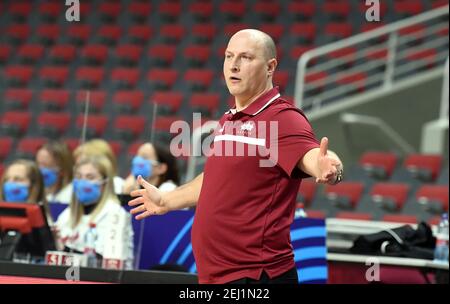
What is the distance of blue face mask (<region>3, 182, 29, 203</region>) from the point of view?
6.59 m

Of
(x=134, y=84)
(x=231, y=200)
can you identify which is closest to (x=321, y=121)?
(x=134, y=84)

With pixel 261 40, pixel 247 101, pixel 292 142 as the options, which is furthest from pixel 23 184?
pixel 292 142

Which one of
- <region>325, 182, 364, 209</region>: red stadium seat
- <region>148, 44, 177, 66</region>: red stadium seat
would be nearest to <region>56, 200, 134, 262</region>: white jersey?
<region>325, 182, 364, 209</region>: red stadium seat

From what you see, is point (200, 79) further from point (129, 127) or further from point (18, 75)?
point (18, 75)

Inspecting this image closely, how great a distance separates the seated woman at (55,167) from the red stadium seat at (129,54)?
7.83 metres

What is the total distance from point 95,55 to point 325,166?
494 inches

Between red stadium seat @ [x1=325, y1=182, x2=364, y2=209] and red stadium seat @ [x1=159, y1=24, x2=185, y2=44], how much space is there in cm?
593

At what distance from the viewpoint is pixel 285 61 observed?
1384 cm

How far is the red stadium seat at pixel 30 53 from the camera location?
15828 millimetres

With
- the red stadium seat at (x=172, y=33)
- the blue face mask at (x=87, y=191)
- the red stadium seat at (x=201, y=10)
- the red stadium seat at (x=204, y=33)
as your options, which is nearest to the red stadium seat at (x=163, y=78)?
the red stadium seat at (x=204, y=33)

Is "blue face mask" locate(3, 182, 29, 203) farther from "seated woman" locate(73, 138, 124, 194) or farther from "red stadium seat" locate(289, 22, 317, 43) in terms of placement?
"red stadium seat" locate(289, 22, 317, 43)

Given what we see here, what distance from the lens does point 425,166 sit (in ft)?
32.9

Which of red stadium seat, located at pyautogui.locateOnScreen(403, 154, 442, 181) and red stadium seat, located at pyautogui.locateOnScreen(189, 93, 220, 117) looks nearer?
red stadium seat, located at pyautogui.locateOnScreen(403, 154, 442, 181)
